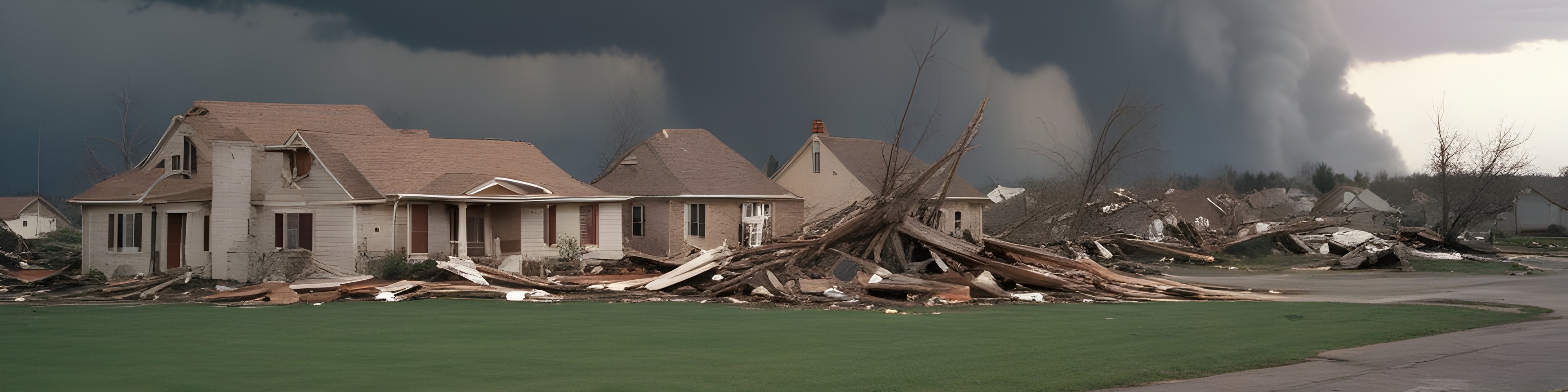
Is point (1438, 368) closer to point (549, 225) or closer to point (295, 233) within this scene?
point (549, 225)

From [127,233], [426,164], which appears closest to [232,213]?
[127,233]

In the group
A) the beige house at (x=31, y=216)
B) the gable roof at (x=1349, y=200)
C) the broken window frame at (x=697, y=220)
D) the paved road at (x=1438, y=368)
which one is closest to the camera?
the paved road at (x=1438, y=368)

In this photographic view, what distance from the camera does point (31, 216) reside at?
7850 centimetres

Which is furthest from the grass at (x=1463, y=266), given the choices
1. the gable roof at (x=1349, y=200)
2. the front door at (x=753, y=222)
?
the gable roof at (x=1349, y=200)

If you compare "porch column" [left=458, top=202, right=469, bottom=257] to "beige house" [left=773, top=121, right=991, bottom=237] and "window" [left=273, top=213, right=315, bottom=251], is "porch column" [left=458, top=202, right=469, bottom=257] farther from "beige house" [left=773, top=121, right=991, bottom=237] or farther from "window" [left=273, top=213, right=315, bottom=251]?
"beige house" [left=773, top=121, right=991, bottom=237]

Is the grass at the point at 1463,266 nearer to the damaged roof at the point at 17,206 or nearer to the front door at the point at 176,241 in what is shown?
the front door at the point at 176,241

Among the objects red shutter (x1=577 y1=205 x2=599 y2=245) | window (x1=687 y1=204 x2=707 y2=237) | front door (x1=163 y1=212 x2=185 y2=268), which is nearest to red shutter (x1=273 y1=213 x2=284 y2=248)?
front door (x1=163 y1=212 x2=185 y2=268)

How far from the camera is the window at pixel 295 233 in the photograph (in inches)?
1066

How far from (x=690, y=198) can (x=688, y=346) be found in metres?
23.6

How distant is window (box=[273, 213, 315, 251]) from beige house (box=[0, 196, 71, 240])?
60957 millimetres

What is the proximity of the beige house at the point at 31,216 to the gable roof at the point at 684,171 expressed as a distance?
60973 millimetres

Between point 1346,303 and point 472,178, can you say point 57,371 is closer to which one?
point 1346,303

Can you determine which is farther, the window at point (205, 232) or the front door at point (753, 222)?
the front door at point (753, 222)

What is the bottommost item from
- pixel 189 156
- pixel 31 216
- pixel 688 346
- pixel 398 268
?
pixel 688 346
